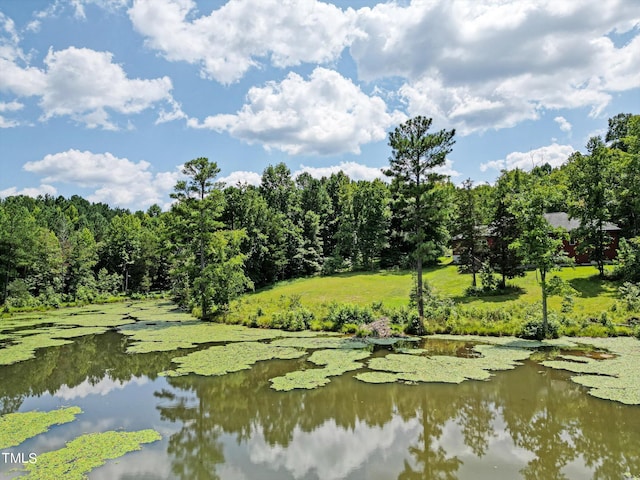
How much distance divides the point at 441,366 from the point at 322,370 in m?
4.45

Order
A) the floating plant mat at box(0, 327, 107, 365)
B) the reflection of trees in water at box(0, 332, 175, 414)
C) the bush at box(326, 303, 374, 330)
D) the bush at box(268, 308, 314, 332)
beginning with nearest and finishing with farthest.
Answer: the reflection of trees in water at box(0, 332, 175, 414) < the floating plant mat at box(0, 327, 107, 365) < the bush at box(326, 303, 374, 330) < the bush at box(268, 308, 314, 332)

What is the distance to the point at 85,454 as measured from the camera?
29.3 feet

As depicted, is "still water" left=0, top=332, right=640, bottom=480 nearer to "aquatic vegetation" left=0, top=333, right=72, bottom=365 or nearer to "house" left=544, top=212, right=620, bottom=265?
"aquatic vegetation" left=0, top=333, right=72, bottom=365

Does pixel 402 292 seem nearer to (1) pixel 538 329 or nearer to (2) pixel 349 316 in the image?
(2) pixel 349 316

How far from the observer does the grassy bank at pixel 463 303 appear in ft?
70.7

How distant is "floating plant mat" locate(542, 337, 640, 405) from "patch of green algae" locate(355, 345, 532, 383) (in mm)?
1635

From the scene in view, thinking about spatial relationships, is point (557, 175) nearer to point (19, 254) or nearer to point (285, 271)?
point (285, 271)

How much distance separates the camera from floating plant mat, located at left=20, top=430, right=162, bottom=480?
26.6 feet

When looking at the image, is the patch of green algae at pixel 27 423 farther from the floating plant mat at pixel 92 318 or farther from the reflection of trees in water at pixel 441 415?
the floating plant mat at pixel 92 318

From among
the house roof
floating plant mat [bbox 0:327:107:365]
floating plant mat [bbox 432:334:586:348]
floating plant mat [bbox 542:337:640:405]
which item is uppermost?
the house roof

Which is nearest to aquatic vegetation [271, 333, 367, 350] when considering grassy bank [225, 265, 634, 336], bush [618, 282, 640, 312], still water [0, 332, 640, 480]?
grassy bank [225, 265, 634, 336]

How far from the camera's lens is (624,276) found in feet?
98.8

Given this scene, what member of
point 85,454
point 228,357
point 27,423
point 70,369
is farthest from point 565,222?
point 27,423

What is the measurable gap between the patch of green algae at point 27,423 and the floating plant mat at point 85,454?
1.48 m
